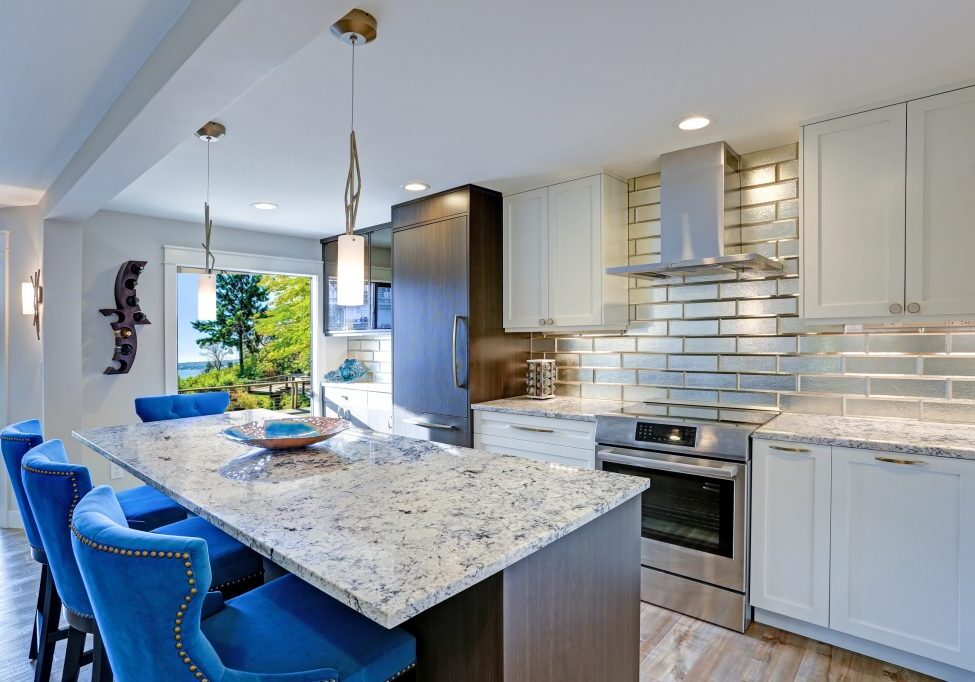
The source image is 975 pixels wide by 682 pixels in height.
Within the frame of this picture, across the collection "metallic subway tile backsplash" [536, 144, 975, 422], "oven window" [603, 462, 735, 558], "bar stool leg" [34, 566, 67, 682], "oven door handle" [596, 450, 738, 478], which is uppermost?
"metallic subway tile backsplash" [536, 144, 975, 422]

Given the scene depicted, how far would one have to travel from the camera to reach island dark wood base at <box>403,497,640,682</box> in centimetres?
112

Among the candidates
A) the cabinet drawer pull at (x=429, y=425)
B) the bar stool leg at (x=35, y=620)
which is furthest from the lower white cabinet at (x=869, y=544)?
the bar stool leg at (x=35, y=620)

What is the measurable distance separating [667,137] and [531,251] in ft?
3.77

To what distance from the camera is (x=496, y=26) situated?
5.66 ft

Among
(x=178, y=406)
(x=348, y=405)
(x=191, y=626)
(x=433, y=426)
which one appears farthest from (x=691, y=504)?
(x=348, y=405)

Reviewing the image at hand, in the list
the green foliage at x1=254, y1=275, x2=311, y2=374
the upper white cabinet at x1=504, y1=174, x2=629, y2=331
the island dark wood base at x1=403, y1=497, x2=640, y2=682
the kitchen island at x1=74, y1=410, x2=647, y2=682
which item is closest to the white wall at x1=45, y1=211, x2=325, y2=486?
the green foliage at x1=254, y1=275, x2=311, y2=374

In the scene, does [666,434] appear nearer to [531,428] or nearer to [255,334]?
[531,428]

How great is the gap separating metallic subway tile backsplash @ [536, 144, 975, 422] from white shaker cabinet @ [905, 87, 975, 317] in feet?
1.33

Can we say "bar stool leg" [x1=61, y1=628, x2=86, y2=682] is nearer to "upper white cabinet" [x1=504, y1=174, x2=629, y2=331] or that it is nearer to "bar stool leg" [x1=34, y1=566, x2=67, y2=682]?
"bar stool leg" [x1=34, y1=566, x2=67, y2=682]

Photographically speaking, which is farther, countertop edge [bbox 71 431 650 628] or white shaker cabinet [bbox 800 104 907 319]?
white shaker cabinet [bbox 800 104 907 319]

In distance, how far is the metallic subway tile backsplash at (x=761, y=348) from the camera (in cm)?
254

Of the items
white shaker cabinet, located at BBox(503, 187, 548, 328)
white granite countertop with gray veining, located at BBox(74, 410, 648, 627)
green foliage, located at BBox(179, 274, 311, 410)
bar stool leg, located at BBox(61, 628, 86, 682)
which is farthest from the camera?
green foliage, located at BBox(179, 274, 311, 410)

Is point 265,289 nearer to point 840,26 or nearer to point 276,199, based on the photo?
point 276,199

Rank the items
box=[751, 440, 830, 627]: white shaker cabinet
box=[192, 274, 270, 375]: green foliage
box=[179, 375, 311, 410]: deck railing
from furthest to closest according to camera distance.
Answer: box=[192, 274, 270, 375]: green foliage → box=[179, 375, 311, 410]: deck railing → box=[751, 440, 830, 627]: white shaker cabinet
